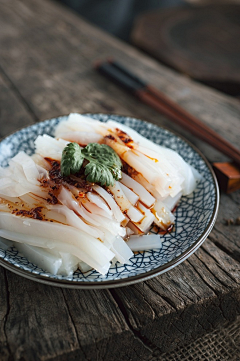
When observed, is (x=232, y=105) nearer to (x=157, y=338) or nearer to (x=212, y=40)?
(x=212, y=40)

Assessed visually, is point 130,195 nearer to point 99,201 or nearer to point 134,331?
point 99,201

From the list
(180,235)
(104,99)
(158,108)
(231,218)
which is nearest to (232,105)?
(158,108)

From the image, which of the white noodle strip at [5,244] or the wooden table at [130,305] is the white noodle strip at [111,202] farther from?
the white noodle strip at [5,244]

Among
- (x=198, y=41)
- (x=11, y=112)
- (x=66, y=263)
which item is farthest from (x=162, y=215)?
(x=198, y=41)

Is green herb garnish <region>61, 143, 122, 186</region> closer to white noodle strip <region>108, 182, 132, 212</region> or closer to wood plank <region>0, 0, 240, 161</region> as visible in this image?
white noodle strip <region>108, 182, 132, 212</region>

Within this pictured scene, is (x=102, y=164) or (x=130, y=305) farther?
(x=102, y=164)

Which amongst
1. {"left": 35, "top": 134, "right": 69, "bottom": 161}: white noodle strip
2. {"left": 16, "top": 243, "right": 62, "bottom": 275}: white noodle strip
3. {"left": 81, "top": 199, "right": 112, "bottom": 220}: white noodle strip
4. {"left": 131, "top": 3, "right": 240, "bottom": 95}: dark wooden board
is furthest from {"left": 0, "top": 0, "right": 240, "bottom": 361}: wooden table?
{"left": 131, "top": 3, "right": 240, "bottom": 95}: dark wooden board
